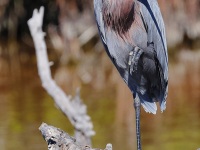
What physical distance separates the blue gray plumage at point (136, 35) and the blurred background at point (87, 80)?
11.0 feet

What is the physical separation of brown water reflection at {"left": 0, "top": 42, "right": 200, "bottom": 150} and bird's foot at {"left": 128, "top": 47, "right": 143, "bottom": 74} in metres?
3.43

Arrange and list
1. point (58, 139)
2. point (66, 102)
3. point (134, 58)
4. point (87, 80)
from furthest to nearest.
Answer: point (87, 80)
point (66, 102)
point (134, 58)
point (58, 139)

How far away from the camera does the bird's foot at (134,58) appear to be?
5.77 metres

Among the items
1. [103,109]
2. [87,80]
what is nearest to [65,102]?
[103,109]

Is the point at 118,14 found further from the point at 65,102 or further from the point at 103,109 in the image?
the point at 103,109

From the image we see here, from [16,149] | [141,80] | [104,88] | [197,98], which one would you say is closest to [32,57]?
[104,88]

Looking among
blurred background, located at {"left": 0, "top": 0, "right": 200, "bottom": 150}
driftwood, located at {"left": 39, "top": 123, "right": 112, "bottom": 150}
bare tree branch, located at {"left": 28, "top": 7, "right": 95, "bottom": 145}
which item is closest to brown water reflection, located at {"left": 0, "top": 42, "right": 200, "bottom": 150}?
blurred background, located at {"left": 0, "top": 0, "right": 200, "bottom": 150}

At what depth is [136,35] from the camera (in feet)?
19.5

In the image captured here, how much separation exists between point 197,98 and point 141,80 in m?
5.82

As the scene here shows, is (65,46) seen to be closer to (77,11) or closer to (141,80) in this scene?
(77,11)

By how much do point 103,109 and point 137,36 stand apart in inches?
205

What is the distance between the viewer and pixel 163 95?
19.6ft

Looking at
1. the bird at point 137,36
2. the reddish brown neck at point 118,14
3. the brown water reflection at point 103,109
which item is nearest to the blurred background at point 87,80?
the brown water reflection at point 103,109

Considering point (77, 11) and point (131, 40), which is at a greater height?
point (77, 11)
